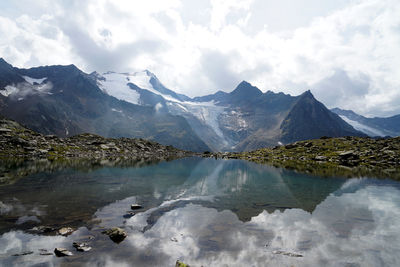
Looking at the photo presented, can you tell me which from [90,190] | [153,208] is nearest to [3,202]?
[90,190]

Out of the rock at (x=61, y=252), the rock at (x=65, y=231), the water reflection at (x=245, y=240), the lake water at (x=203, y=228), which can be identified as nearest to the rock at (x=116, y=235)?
the lake water at (x=203, y=228)

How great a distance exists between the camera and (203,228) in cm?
1867

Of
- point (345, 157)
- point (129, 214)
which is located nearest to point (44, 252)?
point (129, 214)

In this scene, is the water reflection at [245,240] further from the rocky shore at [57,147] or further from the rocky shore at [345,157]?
the rocky shore at [57,147]

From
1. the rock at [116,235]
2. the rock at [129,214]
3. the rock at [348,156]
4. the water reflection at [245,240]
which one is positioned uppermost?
the rock at [348,156]

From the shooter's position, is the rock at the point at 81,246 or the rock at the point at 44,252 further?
the rock at the point at 81,246

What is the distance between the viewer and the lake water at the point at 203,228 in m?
13.4

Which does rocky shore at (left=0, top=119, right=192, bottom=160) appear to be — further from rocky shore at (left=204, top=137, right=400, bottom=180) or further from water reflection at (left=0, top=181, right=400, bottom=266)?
water reflection at (left=0, top=181, right=400, bottom=266)

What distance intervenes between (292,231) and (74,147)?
397ft

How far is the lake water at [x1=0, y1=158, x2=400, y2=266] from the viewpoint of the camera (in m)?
13.4

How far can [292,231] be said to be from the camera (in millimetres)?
18453

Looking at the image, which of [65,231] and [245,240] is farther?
[65,231]

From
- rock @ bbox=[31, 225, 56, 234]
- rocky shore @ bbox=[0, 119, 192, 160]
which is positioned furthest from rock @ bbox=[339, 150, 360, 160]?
rock @ bbox=[31, 225, 56, 234]

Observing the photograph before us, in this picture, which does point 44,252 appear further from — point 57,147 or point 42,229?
point 57,147
